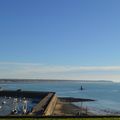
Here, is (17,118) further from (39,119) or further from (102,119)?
(102,119)

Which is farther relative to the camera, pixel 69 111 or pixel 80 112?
pixel 69 111

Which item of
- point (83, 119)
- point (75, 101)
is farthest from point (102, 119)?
point (75, 101)

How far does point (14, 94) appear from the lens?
129 metres

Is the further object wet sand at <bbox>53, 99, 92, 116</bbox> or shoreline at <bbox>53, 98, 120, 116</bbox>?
shoreline at <bbox>53, 98, 120, 116</bbox>

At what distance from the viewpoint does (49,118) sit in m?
22.4

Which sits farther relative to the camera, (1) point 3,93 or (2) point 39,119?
(1) point 3,93

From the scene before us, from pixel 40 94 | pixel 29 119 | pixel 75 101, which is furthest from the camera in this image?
pixel 40 94

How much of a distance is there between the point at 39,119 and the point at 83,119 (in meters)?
2.51

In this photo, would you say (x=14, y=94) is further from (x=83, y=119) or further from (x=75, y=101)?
(x=83, y=119)

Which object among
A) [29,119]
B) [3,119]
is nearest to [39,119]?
[29,119]

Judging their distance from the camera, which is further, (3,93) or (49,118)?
(3,93)

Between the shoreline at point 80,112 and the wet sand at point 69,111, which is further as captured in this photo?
the shoreline at point 80,112

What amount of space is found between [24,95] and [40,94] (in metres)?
9.87

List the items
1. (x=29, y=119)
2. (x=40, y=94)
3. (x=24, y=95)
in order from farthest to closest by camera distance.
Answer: (x=24, y=95) → (x=40, y=94) → (x=29, y=119)
